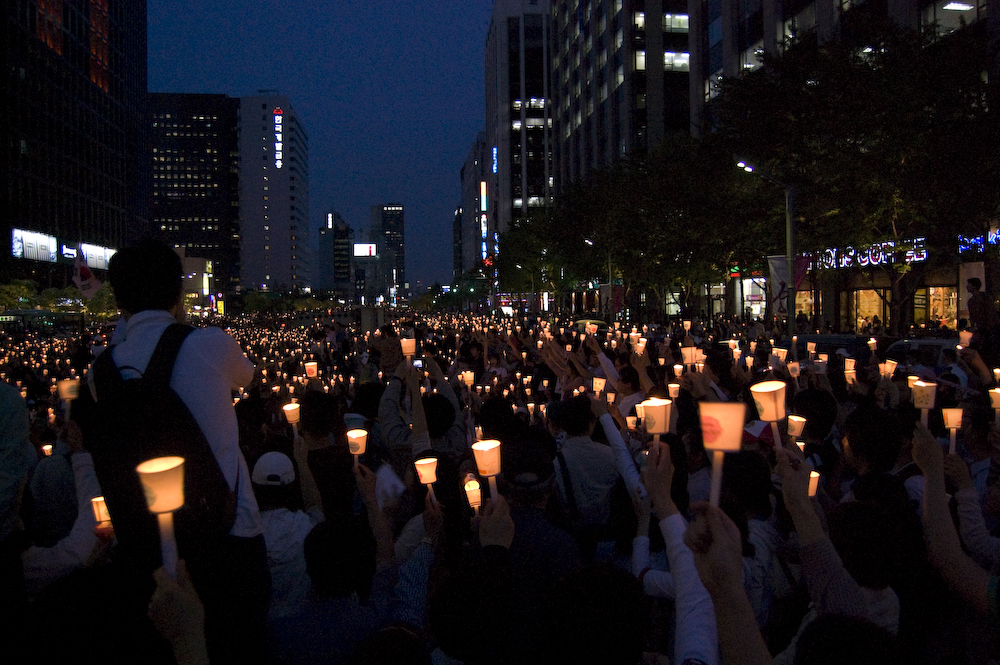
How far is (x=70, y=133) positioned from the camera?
73.6 m

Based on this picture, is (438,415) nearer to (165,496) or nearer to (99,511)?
(99,511)

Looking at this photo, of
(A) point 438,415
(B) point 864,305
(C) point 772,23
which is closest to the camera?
(A) point 438,415

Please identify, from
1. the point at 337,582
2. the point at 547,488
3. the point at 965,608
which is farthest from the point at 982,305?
the point at 337,582

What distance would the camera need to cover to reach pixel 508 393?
9.79 metres

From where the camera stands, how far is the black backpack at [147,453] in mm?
2461

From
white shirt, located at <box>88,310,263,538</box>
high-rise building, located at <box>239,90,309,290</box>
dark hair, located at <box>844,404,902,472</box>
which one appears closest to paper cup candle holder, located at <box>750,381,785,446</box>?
dark hair, located at <box>844,404,902,472</box>

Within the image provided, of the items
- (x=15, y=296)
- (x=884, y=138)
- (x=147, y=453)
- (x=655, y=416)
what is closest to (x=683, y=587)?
(x=655, y=416)

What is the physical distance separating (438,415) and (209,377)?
3.14 m

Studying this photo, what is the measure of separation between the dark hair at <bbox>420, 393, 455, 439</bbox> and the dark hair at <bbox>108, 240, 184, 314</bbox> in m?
2.99

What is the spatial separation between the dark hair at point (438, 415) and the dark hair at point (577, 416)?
1334 millimetres

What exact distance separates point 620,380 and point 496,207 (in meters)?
126

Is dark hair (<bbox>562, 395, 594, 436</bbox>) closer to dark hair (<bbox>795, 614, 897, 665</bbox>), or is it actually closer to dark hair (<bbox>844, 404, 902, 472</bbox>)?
dark hair (<bbox>844, 404, 902, 472</bbox>)

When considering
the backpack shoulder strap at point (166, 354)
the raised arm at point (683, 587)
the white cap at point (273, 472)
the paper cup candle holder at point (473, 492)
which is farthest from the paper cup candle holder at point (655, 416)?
the backpack shoulder strap at point (166, 354)

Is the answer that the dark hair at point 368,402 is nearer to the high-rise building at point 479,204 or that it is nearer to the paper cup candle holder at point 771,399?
the paper cup candle holder at point 771,399
